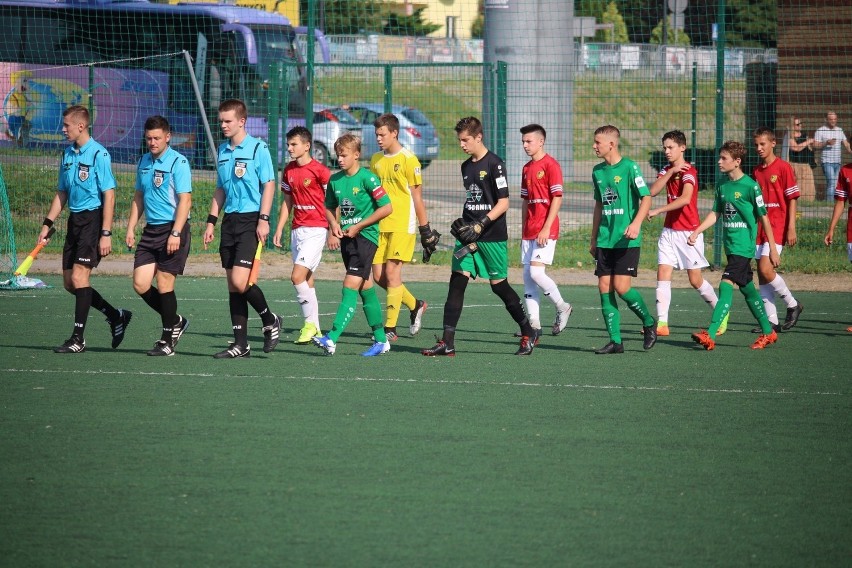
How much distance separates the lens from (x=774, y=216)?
37.4ft

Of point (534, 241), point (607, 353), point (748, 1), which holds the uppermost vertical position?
point (748, 1)

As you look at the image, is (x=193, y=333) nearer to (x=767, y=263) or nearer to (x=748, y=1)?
(x=767, y=263)

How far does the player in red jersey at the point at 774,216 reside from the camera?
11.0m

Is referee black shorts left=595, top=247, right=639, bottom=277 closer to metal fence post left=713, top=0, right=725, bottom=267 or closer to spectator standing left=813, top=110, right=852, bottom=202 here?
metal fence post left=713, top=0, right=725, bottom=267

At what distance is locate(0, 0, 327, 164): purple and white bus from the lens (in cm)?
2181

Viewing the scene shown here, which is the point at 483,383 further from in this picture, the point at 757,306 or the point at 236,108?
the point at 757,306

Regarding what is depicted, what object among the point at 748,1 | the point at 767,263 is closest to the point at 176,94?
the point at 767,263

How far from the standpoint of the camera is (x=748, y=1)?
176ft

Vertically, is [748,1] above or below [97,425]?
above

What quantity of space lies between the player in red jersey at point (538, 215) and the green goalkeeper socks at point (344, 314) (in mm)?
1709

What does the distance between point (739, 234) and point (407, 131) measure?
18.3 m

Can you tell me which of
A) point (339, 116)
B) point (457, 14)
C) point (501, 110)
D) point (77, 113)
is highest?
point (457, 14)

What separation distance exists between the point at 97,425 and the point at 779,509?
13.0 feet

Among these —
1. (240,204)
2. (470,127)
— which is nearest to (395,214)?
(470,127)
